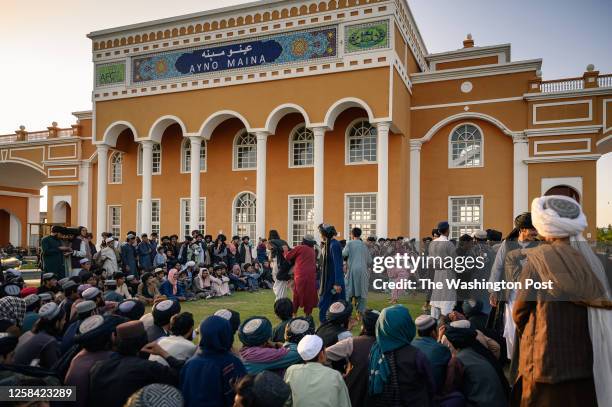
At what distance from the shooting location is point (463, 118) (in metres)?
18.9

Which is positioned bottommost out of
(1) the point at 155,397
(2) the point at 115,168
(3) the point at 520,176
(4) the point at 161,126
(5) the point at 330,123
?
(1) the point at 155,397

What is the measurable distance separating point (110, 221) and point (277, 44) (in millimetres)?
12689

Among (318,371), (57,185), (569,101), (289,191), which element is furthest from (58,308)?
(57,185)

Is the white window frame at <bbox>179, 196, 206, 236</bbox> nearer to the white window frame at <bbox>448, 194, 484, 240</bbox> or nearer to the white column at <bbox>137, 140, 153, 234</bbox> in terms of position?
the white column at <bbox>137, 140, 153, 234</bbox>

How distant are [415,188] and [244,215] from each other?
7.83 meters

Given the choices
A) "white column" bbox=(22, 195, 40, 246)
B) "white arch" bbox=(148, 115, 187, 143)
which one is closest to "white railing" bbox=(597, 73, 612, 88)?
"white arch" bbox=(148, 115, 187, 143)

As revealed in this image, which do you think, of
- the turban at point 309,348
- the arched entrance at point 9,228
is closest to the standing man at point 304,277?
the turban at point 309,348

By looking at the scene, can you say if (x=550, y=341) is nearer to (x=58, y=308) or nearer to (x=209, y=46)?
(x=58, y=308)

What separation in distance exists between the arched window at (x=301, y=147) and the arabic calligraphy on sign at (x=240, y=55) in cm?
329

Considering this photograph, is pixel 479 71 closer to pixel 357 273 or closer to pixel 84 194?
pixel 357 273

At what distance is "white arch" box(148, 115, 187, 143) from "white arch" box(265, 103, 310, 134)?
406cm

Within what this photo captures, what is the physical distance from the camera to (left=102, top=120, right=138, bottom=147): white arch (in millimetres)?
21875

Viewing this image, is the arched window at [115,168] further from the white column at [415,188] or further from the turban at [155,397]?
the turban at [155,397]

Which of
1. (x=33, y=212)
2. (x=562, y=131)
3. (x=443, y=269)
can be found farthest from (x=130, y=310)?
(x=33, y=212)
